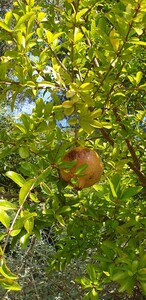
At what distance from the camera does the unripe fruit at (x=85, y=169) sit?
1.09m

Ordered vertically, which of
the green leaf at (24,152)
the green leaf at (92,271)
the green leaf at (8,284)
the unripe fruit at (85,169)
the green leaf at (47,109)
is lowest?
the green leaf at (92,271)

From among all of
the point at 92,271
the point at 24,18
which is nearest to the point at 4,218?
the point at 24,18

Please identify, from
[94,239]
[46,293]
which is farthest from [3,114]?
[94,239]

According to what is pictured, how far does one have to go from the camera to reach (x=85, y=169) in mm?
1086

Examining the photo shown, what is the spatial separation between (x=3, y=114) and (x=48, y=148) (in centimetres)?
493

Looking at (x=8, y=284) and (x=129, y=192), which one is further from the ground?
(x=8, y=284)

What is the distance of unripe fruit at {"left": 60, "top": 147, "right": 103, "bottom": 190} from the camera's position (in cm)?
109

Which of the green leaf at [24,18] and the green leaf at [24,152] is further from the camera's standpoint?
the green leaf at [24,152]

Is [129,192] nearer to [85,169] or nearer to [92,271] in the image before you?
[85,169]

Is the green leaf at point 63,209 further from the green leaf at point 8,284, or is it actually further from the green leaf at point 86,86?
the green leaf at point 8,284

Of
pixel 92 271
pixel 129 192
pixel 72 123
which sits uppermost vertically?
pixel 72 123

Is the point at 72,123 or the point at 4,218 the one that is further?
the point at 72,123

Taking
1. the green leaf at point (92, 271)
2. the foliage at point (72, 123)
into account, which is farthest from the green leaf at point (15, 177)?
the green leaf at point (92, 271)

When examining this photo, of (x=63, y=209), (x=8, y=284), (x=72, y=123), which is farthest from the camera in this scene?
(x=63, y=209)
